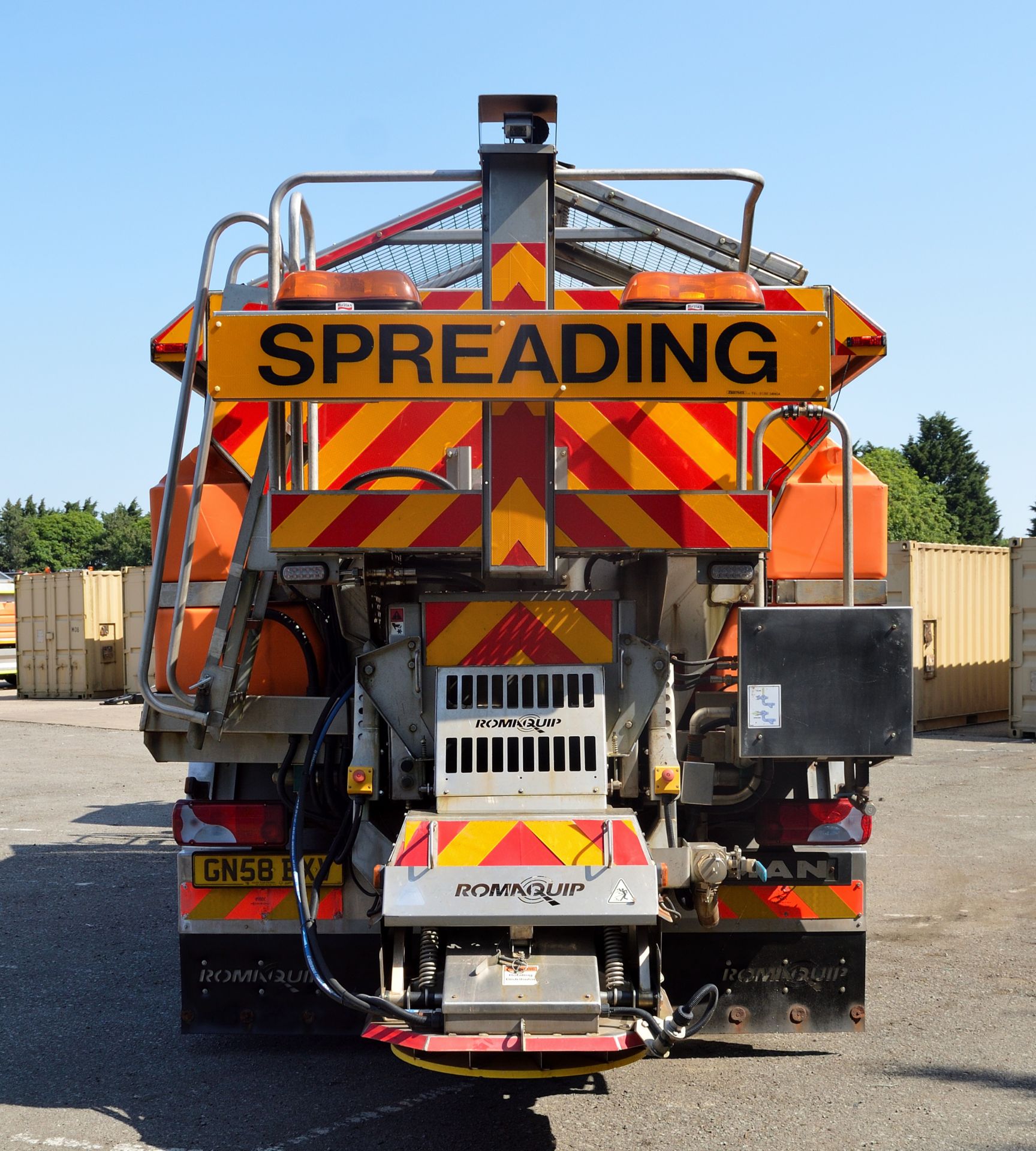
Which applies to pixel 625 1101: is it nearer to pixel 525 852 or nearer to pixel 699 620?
pixel 525 852

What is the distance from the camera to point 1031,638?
1600 cm

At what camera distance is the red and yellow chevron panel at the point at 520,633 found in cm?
424

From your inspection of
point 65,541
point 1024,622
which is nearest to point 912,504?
point 1024,622

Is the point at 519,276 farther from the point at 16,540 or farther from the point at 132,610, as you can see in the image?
the point at 16,540

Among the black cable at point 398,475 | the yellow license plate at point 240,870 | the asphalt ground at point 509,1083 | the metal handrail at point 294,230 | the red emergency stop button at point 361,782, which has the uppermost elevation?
the metal handrail at point 294,230

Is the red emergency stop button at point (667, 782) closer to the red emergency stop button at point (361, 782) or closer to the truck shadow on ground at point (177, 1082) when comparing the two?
the red emergency stop button at point (361, 782)

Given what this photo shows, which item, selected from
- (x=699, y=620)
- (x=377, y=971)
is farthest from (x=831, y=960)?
(x=377, y=971)

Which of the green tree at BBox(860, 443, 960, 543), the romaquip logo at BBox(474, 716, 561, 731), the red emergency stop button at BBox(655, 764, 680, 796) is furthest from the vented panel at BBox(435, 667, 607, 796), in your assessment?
the green tree at BBox(860, 443, 960, 543)

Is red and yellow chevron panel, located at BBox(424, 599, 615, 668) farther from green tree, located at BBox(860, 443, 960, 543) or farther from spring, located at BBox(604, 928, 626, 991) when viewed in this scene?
green tree, located at BBox(860, 443, 960, 543)

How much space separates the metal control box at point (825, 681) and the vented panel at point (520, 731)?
1.58 feet

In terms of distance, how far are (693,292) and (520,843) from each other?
5.86 feet

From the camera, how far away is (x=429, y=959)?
3789mm

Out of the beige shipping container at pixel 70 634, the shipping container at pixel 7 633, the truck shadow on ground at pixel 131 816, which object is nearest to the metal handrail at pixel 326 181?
the truck shadow on ground at pixel 131 816

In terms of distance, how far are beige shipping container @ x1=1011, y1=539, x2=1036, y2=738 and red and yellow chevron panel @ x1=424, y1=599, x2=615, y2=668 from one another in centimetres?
1292
